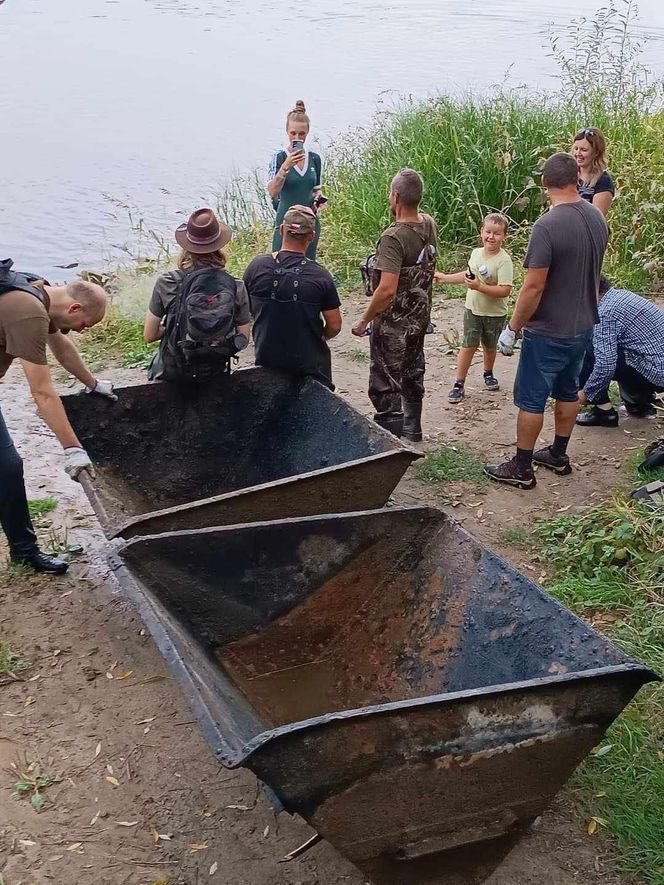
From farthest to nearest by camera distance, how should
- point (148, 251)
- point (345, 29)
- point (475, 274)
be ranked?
1. point (345, 29)
2. point (148, 251)
3. point (475, 274)

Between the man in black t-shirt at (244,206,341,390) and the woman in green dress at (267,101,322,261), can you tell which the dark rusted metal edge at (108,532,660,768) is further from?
the woman in green dress at (267,101,322,261)

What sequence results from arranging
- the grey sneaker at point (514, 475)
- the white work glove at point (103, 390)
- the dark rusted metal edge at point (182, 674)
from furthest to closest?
the grey sneaker at point (514, 475), the white work glove at point (103, 390), the dark rusted metal edge at point (182, 674)

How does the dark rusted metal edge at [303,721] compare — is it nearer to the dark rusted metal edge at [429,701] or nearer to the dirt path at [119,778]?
the dark rusted metal edge at [429,701]

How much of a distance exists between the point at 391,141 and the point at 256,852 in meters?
9.68

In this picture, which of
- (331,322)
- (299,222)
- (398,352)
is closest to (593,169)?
(398,352)

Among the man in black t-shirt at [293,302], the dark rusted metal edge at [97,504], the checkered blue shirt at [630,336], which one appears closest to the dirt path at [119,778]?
the dark rusted metal edge at [97,504]

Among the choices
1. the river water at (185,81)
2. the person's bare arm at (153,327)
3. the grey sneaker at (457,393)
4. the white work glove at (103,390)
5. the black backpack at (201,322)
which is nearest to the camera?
the black backpack at (201,322)

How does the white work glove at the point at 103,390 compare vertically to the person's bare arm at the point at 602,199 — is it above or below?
below

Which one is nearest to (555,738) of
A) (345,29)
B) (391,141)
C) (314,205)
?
(314,205)

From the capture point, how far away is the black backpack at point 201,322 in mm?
4688

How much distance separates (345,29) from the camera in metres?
28.3

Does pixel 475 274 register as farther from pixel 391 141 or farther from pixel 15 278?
pixel 391 141

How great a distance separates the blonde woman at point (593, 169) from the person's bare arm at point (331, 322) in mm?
2533

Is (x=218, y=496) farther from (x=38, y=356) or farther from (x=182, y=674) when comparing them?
(x=182, y=674)
